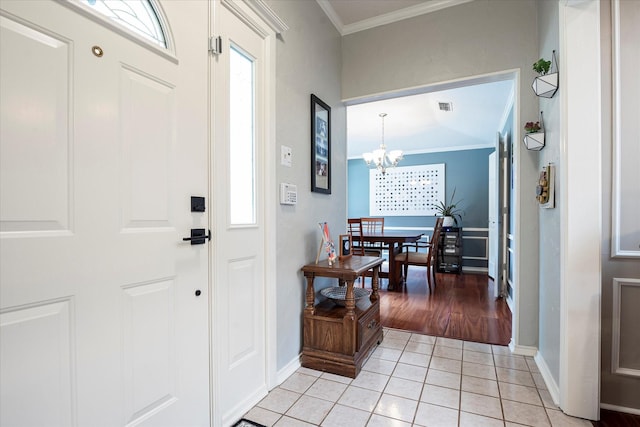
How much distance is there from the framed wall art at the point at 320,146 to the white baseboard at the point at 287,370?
1.25m

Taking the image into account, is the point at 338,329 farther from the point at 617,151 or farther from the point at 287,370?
the point at 617,151

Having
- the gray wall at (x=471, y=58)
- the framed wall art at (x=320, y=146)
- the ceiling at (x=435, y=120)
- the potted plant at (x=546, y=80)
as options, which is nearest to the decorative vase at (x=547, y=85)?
the potted plant at (x=546, y=80)

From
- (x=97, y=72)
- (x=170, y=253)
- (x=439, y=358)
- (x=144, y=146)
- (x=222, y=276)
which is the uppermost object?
(x=97, y=72)

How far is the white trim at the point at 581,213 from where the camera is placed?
1.60m

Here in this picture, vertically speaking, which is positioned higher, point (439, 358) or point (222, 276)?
point (222, 276)

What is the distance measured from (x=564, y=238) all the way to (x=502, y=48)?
163 centimetres

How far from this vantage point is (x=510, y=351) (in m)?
2.41

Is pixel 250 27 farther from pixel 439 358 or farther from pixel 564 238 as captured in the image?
pixel 439 358

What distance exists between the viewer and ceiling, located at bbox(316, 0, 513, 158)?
2.63 metres

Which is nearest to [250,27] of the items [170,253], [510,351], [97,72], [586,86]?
[97,72]

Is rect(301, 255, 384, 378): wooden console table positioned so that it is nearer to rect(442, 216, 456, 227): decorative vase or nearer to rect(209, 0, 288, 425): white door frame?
rect(209, 0, 288, 425): white door frame

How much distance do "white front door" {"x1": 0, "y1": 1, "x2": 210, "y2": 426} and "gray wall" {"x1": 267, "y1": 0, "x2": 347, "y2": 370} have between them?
65 centimetres

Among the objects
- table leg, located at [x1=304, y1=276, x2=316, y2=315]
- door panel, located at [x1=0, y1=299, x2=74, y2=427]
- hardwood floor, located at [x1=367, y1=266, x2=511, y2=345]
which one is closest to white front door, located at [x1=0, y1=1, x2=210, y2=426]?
door panel, located at [x1=0, y1=299, x2=74, y2=427]

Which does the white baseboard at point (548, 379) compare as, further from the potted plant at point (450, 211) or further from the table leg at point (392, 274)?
the potted plant at point (450, 211)
